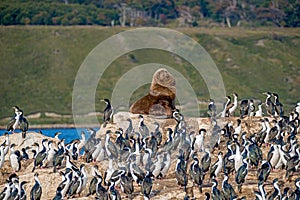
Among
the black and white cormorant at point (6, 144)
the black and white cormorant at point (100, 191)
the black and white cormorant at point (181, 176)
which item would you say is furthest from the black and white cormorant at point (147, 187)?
the black and white cormorant at point (6, 144)

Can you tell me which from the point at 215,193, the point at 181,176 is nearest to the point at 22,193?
the point at 181,176

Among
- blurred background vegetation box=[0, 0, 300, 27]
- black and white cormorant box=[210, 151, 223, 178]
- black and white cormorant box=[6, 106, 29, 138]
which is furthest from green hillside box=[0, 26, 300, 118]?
black and white cormorant box=[210, 151, 223, 178]

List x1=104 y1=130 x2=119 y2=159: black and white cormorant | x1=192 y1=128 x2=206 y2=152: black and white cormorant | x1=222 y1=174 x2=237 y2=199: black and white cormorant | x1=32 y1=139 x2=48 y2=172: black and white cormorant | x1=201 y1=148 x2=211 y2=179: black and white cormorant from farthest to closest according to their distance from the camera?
x1=192 y1=128 x2=206 y2=152: black and white cormorant < x1=32 y1=139 x2=48 y2=172: black and white cormorant < x1=104 y1=130 x2=119 y2=159: black and white cormorant < x1=201 y1=148 x2=211 y2=179: black and white cormorant < x1=222 y1=174 x2=237 y2=199: black and white cormorant

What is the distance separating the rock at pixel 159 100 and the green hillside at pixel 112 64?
4687 cm

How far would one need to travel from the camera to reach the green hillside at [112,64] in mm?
88812

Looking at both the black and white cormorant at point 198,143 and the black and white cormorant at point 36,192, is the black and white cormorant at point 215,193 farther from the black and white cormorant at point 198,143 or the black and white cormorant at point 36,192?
the black and white cormorant at point 198,143

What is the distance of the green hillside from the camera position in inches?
3497

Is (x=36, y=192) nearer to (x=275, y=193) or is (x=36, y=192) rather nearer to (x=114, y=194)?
(x=114, y=194)

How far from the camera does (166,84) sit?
114 ft

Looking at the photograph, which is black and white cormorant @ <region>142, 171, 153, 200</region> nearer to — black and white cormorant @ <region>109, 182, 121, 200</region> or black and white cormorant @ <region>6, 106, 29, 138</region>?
black and white cormorant @ <region>109, 182, 121, 200</region>

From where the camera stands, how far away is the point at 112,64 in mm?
97125

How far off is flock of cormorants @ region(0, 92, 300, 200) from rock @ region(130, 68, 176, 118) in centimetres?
76

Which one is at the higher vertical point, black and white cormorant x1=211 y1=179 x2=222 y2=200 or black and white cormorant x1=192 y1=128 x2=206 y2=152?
black and white cormorant x1=192 y1=128 x2=206 y2=152

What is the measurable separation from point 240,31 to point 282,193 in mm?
87301
